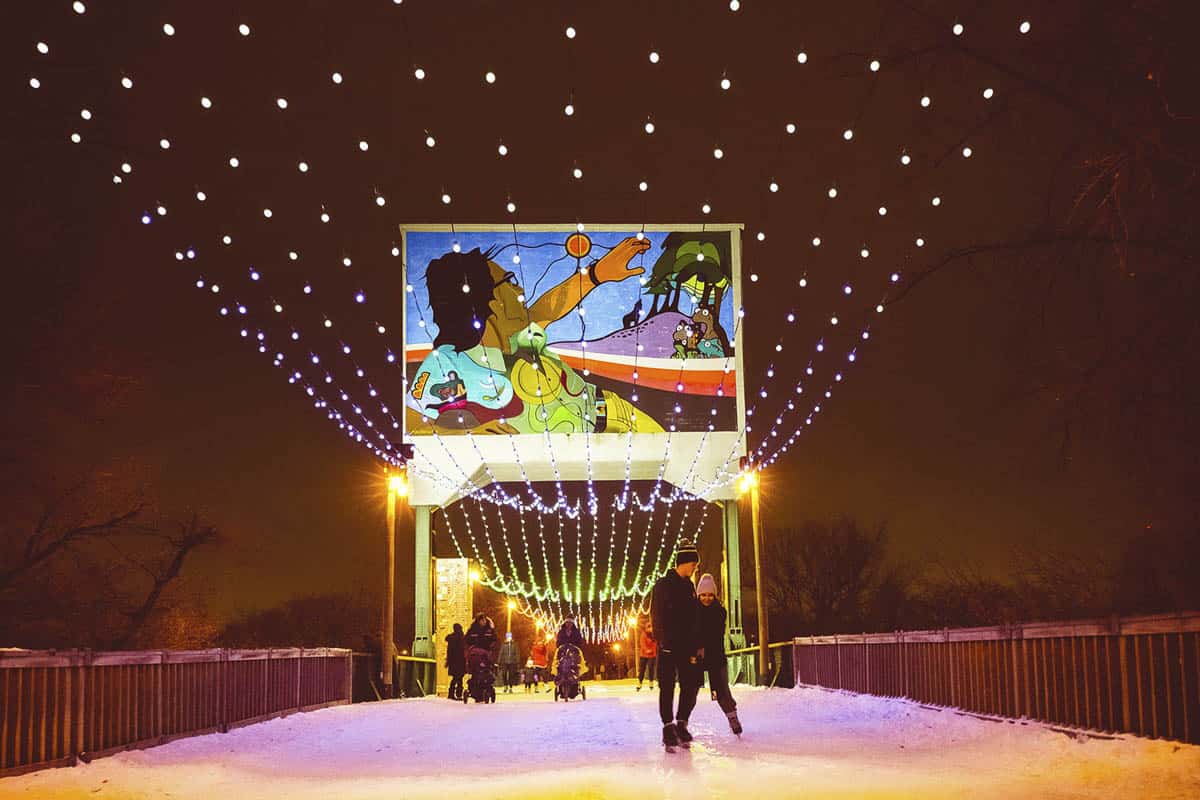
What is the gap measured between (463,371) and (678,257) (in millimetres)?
6428

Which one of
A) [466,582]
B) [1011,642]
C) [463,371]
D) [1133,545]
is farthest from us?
[1133,545]

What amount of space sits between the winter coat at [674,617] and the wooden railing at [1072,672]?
320 centimetres

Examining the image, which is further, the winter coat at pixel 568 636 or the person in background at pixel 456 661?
the person in background at pixel 456 661

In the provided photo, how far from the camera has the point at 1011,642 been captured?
11789mm

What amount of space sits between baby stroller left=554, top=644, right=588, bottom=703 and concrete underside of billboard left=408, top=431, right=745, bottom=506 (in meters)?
8.54

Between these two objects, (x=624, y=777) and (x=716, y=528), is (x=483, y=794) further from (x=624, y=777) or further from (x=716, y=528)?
(x=716, y=528)

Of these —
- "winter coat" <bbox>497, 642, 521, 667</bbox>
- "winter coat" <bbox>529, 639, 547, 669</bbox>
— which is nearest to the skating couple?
"winter coat" <bbox>497, 642, 521, 667</bbox>

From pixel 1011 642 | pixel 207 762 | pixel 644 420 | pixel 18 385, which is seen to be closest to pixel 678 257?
pixel 644 420

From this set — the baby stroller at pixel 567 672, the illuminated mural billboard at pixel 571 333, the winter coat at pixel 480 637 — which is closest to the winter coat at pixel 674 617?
the baby stroller at pixel 567 672

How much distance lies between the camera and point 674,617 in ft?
34.7

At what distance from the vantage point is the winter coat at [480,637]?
990 inches

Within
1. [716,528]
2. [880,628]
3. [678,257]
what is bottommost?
[880,628]

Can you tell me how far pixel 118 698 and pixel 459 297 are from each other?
21.8m

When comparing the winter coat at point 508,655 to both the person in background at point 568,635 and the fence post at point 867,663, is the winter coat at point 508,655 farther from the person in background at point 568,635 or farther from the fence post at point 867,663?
the fence post at point 867,663
